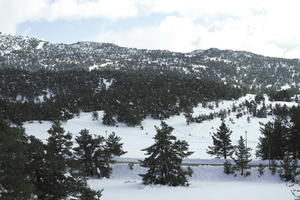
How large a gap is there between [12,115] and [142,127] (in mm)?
50862

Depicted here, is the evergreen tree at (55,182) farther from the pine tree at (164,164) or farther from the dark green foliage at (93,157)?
the dark green foliage at (93,157)

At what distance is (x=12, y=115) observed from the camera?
415 feet

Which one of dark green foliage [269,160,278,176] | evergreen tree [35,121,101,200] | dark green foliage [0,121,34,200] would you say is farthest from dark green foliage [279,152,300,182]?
dark green foliage [0,121,34,200]

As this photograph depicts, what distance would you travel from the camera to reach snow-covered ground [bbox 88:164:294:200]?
3678 cm

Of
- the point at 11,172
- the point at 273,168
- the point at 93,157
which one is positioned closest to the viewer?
the point at 11,172

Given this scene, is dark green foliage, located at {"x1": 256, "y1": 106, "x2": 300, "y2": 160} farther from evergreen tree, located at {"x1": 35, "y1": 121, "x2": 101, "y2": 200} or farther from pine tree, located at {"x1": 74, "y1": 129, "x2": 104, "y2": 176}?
evergreen tree, located at {"x1": 35, "y1": 121, "x2": 101, "y2": 200}

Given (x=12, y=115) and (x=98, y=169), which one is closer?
(x=98, y=169)

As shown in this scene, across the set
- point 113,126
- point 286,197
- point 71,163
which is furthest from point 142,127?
point 71,163

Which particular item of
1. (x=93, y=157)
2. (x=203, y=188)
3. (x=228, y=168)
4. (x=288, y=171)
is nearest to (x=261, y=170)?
(x=288, y=171)

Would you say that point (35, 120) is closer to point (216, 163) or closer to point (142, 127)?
point (142, 127)

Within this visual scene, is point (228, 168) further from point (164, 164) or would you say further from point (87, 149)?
point (87, 149)

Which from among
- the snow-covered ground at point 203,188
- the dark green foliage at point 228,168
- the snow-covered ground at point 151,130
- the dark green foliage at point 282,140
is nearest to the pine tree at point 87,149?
the snow-covered ground at point 203,188

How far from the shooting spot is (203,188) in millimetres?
42906

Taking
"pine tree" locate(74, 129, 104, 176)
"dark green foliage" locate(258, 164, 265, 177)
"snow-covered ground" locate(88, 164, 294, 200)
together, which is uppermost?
"pine tree" locate(74, 129, 104, 176)
